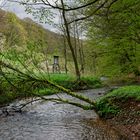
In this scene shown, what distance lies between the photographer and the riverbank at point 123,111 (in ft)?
34.2

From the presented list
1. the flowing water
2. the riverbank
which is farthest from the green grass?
the flowing water

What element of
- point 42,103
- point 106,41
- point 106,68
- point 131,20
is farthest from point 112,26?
point 106,68

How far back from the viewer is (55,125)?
1223cm

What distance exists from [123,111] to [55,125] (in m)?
2.45

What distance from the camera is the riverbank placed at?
10430 millimetres

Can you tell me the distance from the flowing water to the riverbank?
0.99ft

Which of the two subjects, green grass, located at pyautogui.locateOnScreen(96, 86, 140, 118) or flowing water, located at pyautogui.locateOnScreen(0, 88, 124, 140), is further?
green grass, located at pyautogui.locateOnScreen(96, 86, 140, 118)

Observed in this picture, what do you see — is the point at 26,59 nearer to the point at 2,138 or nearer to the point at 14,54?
the point at 14,54

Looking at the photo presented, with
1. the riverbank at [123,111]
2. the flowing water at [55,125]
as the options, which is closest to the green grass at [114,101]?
the riverbank at [123,111]

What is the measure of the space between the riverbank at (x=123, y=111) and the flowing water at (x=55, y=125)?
301mm

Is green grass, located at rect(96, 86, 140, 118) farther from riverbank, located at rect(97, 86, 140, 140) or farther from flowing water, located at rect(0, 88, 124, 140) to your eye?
flowing water, located at rect(0, 88, 124, 140)

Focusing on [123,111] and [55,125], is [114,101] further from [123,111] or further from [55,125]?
[55,125]

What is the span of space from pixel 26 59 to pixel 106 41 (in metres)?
15.9

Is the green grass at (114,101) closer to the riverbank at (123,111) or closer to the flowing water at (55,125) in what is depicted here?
the riverbank at (123,111)
